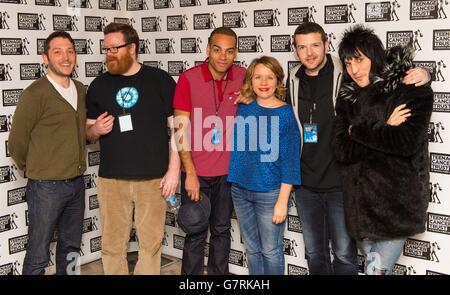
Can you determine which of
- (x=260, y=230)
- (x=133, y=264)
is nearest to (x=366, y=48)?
(x=260, y=230)

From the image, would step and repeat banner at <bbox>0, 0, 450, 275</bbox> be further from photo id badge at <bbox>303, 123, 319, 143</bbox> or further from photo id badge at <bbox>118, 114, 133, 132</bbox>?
photo id badge at <bbox>118, 114, 133, 132</bbox>

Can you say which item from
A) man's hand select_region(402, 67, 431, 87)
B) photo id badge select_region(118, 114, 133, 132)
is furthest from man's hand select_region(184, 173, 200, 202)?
man's hand select_region(402, 67, 431, 87)

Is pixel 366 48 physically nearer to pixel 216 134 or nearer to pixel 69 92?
pixel 216 134

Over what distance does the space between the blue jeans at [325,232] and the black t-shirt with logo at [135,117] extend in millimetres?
885

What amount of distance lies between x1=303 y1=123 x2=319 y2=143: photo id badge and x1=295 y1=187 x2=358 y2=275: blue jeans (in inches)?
10.9

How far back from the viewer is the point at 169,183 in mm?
2805

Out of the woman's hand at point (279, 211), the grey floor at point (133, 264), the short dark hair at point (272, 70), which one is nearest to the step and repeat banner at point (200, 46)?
the grey floor at point (133, 264)

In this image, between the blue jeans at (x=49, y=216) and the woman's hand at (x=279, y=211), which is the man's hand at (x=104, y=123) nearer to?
the blue jeans at (x=49, y=216)

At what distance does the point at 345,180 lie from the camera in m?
2.31

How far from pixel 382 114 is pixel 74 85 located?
70.2 inches

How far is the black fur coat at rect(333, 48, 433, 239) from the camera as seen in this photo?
206cm

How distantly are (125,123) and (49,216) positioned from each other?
0.69 meters

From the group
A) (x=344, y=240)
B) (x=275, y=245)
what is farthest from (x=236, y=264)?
(x=344, y=240)

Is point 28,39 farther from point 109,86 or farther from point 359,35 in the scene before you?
point 359,35
